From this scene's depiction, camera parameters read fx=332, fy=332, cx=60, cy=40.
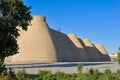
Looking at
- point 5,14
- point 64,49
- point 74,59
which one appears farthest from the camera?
point 74,59

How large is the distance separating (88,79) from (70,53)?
241 feet

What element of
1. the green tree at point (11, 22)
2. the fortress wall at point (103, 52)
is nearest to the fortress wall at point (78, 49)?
the fortress wall at point (103, 52)

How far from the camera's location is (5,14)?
26938 mm

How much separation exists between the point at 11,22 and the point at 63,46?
5858 centimetres

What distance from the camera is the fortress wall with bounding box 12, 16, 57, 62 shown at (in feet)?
227

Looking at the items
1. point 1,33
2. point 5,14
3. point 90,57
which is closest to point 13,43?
point 1,33

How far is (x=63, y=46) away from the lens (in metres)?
83.4

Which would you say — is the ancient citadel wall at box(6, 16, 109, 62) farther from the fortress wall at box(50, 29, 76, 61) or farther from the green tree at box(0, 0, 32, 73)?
the green tree at box(0, 0, 32, 73)

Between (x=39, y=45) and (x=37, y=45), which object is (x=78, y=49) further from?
(x=37, y=45)

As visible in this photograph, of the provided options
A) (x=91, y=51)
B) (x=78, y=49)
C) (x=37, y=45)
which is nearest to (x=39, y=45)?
(x=37, y=45)

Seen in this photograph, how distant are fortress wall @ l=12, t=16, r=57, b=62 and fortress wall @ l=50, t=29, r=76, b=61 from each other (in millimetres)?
4404

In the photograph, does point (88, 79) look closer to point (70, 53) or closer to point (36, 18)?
point (36, 18)

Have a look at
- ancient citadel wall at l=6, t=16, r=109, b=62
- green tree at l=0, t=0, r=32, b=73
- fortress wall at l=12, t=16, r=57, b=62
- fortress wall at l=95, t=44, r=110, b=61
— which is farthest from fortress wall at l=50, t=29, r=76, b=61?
green tree at l=0, t=0, r=32, b=73

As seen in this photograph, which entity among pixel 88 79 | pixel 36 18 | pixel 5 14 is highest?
pixel 36 18
